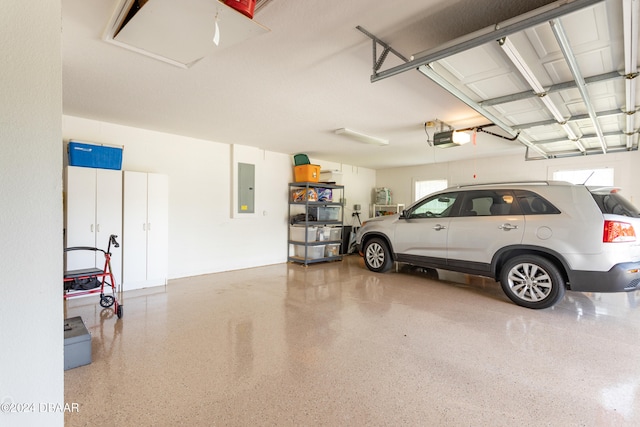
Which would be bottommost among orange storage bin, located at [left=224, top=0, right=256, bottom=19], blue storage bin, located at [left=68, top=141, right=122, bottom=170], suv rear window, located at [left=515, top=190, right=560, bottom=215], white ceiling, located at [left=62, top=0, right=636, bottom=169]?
suv rear window, located at [left=515, top=190, right=560, bottom=215]

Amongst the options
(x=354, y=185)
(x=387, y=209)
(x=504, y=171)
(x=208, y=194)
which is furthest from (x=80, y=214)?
(x=504, y=171)

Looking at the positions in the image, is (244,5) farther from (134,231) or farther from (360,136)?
(134,231)

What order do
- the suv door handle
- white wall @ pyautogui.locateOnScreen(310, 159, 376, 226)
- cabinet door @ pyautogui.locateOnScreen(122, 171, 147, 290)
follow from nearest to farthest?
the suv door handle < cabinet door @ pyautogui.locateOnScreen(122, 171, 147, 290) < white wall @ pyautogui.locateOnScreen(310, 159, 376, 226)

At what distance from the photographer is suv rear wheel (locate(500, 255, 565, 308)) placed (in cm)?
333

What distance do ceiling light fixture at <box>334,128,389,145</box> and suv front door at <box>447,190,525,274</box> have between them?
1.62 meters

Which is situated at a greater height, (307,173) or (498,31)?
(498,31)

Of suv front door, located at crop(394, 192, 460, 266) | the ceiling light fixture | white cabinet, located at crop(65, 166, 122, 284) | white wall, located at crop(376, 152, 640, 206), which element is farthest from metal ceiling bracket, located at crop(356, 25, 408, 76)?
white wall, located at crop(376, 152, 640, 206)

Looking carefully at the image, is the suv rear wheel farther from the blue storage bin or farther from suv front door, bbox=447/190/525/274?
the blue storage bin

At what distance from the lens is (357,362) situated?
2.22 meters

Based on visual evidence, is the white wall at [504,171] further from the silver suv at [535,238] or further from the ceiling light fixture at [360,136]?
the ceiling light fixture at [360,136]

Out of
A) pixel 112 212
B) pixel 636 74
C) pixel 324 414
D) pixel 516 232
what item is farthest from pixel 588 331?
pixel 112 212

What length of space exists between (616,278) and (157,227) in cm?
572

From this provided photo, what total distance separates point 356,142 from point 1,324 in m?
4.97

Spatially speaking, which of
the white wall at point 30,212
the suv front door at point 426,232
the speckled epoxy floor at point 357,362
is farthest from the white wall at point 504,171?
the white wall at point 30,212
